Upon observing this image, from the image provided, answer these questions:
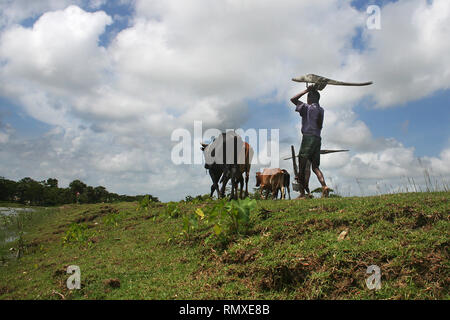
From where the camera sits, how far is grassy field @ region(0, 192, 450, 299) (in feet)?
11.7

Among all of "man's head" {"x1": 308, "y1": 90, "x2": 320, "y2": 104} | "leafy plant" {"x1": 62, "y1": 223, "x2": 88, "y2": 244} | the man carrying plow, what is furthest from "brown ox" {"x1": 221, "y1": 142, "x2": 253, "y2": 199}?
"leafy plant" {"x1": 62, "y1": 223, "x2": 88, "y2": 244}

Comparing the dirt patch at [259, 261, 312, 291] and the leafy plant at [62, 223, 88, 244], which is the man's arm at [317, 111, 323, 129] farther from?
the leafy plant at [62, 223, 88, 244]

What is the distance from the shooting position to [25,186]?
3603 cm

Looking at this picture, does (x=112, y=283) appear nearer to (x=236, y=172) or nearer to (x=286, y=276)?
(x=286, y=276)

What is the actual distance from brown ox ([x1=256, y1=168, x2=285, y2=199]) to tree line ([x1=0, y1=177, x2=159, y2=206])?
666 inches

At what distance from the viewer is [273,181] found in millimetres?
14391

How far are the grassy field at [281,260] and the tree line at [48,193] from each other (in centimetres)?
2331

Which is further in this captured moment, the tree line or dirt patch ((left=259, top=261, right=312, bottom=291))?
the tree line

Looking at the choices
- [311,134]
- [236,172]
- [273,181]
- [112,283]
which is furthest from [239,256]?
[273,181]

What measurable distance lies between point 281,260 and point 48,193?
3476 cm

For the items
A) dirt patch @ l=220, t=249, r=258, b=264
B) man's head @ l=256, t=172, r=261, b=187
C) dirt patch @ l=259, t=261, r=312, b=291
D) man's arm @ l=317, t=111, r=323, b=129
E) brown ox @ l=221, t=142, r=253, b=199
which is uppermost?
man's arm @ l=317, t=111, r=323, b=129
